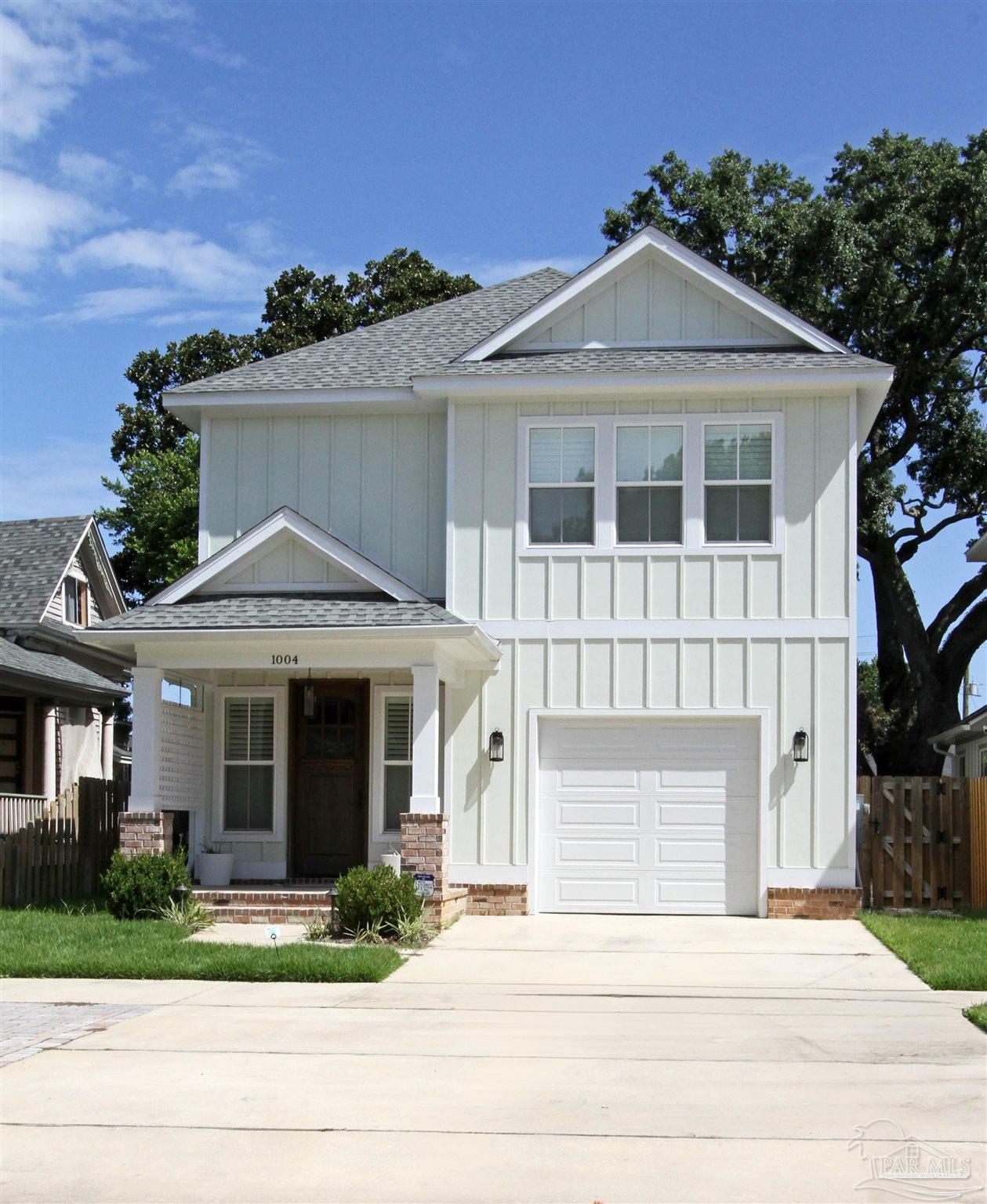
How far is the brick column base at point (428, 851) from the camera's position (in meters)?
14.9

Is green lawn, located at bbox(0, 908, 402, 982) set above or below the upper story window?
below

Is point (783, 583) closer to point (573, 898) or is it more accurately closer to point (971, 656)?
point (573, 898)

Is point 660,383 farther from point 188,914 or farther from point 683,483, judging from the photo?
point 188,914

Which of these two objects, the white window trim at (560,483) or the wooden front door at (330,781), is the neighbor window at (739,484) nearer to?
the white window trim at (560,483)

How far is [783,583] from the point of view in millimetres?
16594

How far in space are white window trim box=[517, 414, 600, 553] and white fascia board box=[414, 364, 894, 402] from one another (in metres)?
0.35

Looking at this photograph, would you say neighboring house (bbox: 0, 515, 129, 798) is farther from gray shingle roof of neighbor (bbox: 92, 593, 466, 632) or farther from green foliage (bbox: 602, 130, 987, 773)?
green foliage (bbox: 602, 130, 987, 773)

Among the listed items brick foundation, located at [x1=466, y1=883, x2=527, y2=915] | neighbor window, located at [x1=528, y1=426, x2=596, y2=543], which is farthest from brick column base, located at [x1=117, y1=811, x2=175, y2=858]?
neighbor window, located at [x1=528, y1=426, x2=596, y2=543]

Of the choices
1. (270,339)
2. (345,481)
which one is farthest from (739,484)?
(270,339)

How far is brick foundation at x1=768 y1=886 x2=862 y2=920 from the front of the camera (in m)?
16.1

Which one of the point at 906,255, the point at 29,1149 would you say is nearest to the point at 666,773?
the point at 29,1149

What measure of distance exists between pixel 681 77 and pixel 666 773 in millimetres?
8320

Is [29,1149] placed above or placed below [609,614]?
below

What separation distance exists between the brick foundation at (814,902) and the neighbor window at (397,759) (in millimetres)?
4466
